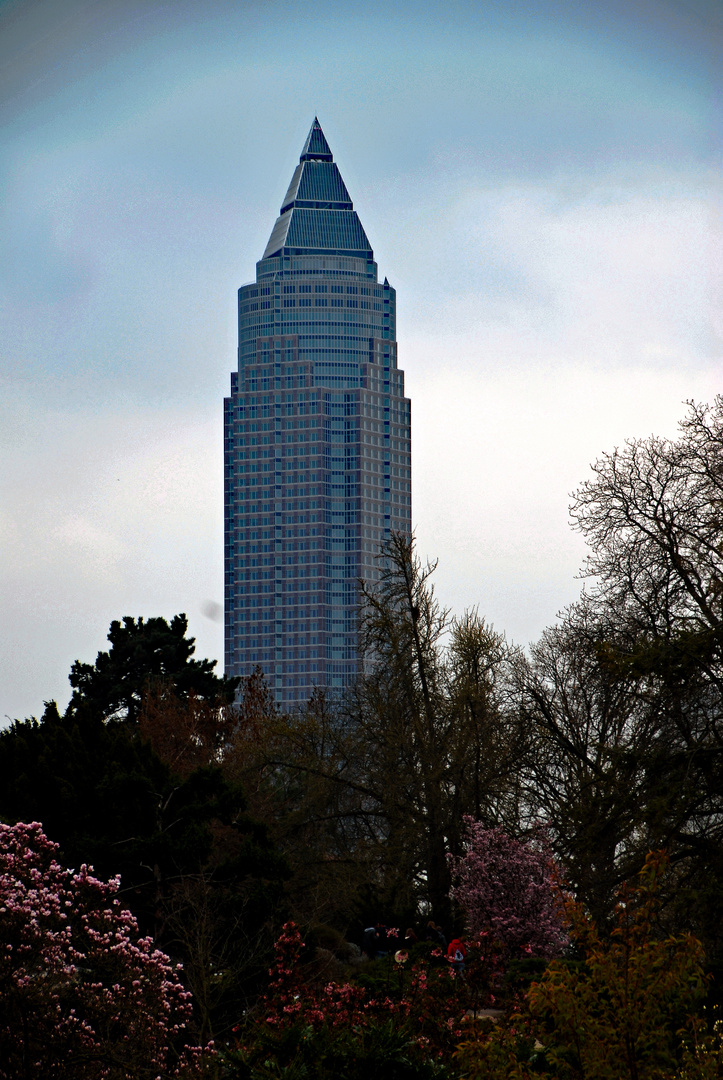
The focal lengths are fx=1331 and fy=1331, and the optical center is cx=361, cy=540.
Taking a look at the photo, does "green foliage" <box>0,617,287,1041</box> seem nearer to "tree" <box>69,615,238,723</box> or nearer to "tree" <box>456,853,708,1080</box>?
"tree" <box>456,853,708,1080</box>

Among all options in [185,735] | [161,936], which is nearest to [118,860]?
[161,936]

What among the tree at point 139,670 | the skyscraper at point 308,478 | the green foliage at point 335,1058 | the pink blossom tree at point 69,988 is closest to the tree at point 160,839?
the pink blossom tree at point 69,988

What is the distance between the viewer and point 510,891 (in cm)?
2850

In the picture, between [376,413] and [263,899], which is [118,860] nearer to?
[263,899]

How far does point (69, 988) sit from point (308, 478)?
164102mm

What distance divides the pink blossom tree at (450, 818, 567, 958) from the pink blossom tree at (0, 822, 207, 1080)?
45.2 ft

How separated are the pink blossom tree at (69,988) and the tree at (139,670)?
38181 millimetres

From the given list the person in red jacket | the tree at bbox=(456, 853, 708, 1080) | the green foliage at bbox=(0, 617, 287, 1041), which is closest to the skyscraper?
the green foliage at bbox=(0, 617, 287, 1041)

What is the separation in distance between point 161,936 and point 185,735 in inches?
841

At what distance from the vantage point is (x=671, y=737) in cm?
2475

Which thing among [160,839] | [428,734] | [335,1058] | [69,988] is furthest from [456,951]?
[428,734]

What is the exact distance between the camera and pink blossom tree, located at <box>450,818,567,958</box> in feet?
92.5

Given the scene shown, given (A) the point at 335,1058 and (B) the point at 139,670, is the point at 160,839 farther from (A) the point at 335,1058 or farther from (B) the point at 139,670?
(B) the point at 139,670

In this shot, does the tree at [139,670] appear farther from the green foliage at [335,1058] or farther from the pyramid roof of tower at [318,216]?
the pyramid roof of tower at [318,216]
